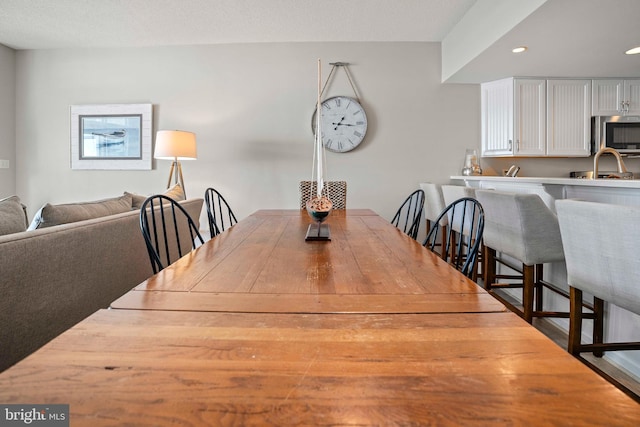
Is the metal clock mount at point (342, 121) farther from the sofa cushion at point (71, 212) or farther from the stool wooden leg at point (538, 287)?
the sofa cushion at point (71, 212)

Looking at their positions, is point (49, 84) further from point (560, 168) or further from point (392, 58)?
point (560, 168)

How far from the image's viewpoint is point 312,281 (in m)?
0.92

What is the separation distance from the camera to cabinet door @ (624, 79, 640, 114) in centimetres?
384

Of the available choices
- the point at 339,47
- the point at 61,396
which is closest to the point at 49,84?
the point at 339,47

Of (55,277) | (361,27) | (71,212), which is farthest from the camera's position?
(361,27)

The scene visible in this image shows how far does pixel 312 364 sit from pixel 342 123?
12.4 feet

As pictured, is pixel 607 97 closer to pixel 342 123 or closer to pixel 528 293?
pixel 342 123

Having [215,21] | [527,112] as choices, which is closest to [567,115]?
[527,112]

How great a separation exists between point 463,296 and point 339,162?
11.2 ft

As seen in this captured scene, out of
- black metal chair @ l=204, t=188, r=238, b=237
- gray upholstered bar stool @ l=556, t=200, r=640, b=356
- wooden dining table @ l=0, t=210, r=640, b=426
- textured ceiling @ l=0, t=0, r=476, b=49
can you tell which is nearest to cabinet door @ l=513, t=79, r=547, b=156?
textured ceiling @ l=0, t=0, r=476, b=49

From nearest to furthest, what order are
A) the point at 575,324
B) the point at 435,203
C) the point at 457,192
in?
the point at 575,324, the point at 457,192, the point at 435,203

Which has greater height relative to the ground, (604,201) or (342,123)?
(342,123)

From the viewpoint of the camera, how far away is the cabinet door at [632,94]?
3.84 meters

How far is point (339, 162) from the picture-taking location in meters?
4.10
